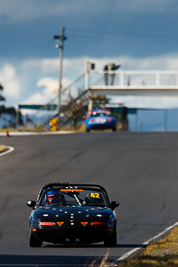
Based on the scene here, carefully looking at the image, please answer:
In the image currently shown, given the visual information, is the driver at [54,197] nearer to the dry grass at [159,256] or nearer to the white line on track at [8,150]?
the dry grass at [159,256]

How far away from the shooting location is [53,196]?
13281 millimetres

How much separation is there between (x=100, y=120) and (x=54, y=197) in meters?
35.5

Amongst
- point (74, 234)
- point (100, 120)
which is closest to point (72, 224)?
point (74, 234)

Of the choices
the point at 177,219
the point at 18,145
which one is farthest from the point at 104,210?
the point at 18,145

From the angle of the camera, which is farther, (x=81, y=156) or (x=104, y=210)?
(x=81, y=156)

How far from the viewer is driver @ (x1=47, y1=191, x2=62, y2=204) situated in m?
13.3

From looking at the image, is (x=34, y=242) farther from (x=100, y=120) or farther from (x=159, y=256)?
(x=100, y=120)

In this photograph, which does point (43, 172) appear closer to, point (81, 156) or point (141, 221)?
point (81, 156)

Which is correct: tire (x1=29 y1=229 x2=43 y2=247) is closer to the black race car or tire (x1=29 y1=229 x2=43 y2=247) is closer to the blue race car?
the black race car

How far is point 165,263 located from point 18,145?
31266 millimetres

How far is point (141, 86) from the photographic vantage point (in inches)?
2085

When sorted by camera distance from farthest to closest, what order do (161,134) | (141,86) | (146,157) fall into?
(141,86), (161,134), (146,157)

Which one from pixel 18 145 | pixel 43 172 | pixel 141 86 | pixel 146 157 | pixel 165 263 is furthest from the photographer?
pixel 141 86

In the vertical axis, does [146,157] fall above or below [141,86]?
below
